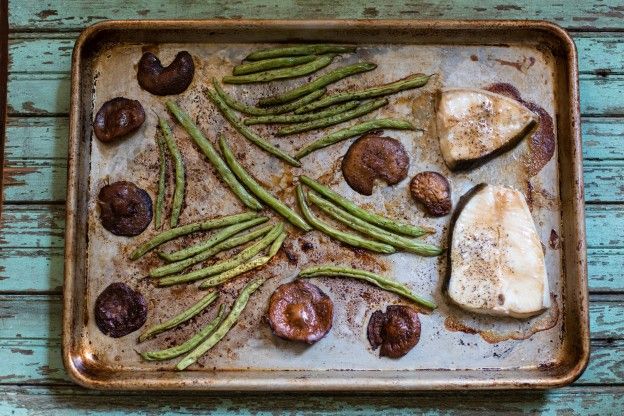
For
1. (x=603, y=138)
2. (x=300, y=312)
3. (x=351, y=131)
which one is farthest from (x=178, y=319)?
(x=603, y=138)

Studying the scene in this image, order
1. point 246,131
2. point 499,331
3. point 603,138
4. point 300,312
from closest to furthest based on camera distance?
point 300,312 → point 499,331 → point 246,131 → point 603,138

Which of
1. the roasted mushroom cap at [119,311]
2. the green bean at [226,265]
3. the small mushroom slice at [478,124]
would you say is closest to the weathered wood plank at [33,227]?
the roasted mushroom cap at [119,311]

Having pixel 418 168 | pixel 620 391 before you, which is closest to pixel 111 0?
pixel 418 168

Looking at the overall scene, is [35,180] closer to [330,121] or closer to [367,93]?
[330,121]

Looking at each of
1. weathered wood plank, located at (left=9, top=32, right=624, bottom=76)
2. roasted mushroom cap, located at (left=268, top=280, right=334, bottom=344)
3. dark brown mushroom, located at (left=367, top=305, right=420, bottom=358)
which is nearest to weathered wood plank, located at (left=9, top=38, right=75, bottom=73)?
weathered wood plank, located at (left=9, top=32, right=624, bottom=76)

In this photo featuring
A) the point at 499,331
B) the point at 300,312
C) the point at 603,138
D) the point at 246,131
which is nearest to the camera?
the point at 300,312

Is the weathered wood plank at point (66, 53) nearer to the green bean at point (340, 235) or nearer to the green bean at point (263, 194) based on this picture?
the green bean at point (263, 194)

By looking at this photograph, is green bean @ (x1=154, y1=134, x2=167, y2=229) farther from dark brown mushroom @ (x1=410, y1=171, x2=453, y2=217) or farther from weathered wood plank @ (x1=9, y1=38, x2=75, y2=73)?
dark brown mushroom @ (x1=410, y1=171, x2=453, y2=217)
